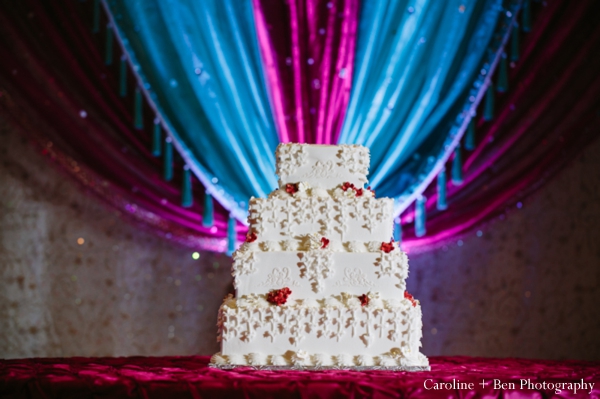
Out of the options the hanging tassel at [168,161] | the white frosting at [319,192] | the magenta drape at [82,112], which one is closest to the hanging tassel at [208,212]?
the magenta drape at [82,112]

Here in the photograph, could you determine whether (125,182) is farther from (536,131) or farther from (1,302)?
(536,131)

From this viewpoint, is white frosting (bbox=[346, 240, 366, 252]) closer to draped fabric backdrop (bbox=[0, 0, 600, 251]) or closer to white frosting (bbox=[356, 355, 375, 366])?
white frosting (bbox=[356, 355, 375, 366])

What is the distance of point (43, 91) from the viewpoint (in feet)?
20.5

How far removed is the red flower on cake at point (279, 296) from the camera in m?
4.19

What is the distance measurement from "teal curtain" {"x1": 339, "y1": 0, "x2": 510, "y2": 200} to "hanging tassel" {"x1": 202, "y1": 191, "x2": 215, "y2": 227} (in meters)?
1.34

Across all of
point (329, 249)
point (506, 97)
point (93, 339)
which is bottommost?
point (93, 339)

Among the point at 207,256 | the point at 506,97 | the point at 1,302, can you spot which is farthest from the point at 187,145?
the point at 506,97

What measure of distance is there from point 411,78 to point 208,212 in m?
2.27

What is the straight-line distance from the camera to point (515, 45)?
6.12 metres

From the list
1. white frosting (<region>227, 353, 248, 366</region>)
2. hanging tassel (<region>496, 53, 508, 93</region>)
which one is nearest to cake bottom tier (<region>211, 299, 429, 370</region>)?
white frosting (<region>227, 353, 248, 366</region>)

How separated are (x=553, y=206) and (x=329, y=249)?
3.06 m

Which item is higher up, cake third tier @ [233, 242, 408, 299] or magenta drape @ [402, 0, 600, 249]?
magenta drape @ [402, 0, 600, 249]

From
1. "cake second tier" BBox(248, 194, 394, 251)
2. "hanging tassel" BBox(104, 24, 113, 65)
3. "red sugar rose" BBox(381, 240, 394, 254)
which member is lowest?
"red sugar rose" BBox(381, 240, 394, 254)

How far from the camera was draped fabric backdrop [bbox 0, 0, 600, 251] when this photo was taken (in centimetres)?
615
